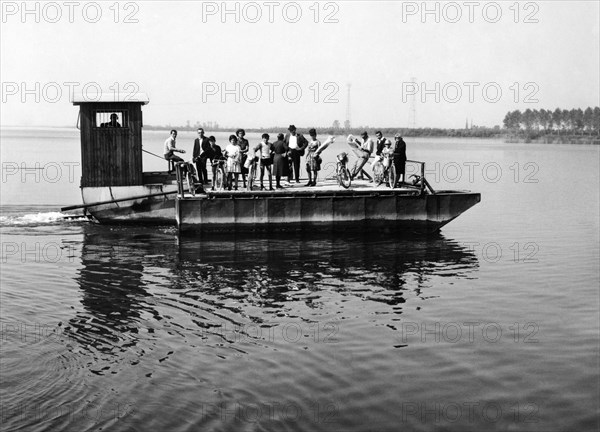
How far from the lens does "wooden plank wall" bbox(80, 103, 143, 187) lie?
2758cm

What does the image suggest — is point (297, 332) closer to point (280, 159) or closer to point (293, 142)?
point (280, 159)

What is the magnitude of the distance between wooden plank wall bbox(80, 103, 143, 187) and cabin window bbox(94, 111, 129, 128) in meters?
0.07

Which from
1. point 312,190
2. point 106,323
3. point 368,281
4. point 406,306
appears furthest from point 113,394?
point 312,190

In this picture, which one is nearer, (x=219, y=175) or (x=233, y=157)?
(x=233, y=157)

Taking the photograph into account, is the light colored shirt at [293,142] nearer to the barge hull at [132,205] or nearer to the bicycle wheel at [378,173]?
the bicycle wheel at [378,173]

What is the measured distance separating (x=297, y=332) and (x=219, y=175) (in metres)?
13.2

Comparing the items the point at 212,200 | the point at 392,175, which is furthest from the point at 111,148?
the point at 392,175

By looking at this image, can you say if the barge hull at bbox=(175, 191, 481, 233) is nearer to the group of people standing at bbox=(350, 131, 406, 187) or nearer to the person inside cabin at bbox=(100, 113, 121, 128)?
the group of people standing at bbox=(350, 131, 406, 187)

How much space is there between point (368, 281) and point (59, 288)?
721 cm

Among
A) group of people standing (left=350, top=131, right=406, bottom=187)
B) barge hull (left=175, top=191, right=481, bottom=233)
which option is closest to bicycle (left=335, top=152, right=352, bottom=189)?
group of people standing (left=350, top=131, right=406, bottom=187)

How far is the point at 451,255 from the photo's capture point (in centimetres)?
2419

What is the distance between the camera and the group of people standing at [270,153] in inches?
1017

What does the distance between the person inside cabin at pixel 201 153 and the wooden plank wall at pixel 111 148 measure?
194 centimetres

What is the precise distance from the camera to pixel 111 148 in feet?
90.8
